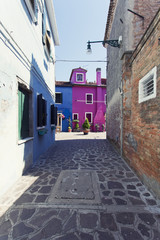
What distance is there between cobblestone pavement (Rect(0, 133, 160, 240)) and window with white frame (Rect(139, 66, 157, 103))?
7.51ft

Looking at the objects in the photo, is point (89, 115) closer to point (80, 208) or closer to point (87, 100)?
point (87, 100)

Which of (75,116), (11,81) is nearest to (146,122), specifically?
(11,81)

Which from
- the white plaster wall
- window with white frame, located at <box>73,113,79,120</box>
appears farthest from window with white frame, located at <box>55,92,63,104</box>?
the white plaster wall

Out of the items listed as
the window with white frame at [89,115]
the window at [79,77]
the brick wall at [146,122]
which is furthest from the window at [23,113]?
the window at [79,77]

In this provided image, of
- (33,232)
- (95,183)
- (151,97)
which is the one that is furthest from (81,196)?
(151,97)

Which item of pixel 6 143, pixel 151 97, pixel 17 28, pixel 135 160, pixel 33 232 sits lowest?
pixel 33 232

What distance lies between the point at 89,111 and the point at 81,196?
15.7 meters

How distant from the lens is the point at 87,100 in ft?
58.7

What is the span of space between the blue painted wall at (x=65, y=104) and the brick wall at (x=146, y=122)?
13692mm

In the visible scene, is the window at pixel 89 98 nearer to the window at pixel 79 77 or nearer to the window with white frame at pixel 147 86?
the window at pixel 79 77

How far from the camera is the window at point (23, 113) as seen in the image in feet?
12.1

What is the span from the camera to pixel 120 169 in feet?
12.8

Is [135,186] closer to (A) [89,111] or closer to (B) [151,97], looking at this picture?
(B) [151,97]

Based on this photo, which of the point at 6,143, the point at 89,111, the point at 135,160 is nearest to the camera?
the point at 6,143
